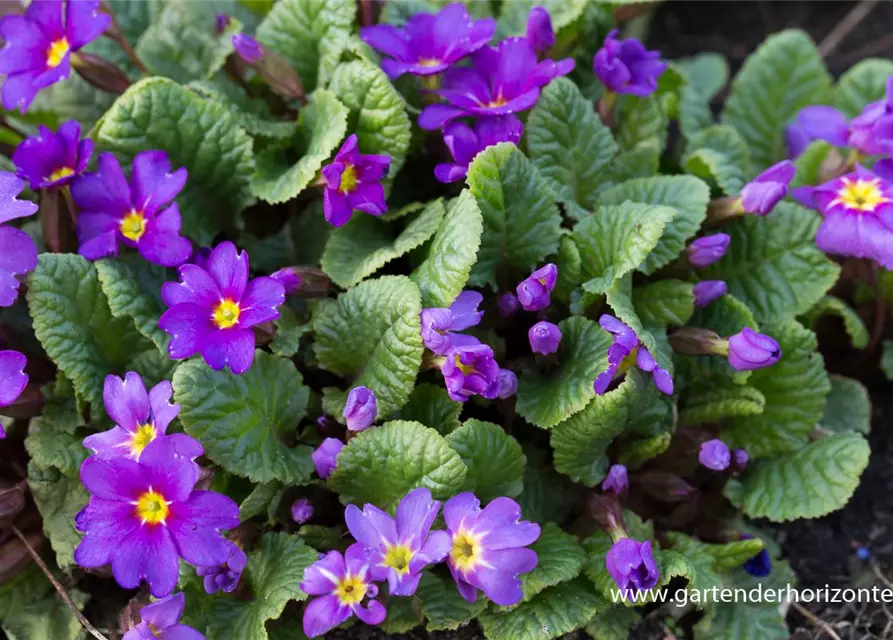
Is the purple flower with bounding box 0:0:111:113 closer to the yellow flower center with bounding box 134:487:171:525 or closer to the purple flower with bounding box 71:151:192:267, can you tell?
the purple flower with bounding box 71:151:192:267

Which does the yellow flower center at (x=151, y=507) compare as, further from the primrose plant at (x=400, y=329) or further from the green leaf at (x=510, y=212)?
the green leaf at (x=510, y=212)

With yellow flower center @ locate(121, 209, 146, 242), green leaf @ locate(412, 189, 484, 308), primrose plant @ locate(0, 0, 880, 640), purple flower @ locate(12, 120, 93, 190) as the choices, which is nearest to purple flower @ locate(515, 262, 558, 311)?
primrose plant @ locate(0, 0, 880, 640)

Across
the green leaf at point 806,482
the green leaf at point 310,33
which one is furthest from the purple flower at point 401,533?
the green leaf at point 310,33

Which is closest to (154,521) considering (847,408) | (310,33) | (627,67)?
(310,33)

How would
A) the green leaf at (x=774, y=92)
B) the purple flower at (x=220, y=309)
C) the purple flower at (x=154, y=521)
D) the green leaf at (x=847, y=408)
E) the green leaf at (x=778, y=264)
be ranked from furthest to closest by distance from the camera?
1. the green leaf at (x=774, y=92)
2. the green leaf at (x=847, y=408)
3. the green leaf at (x=778, y=264)
4. the purple flower at (x=220, y=309)
5. the purple flower at (x=154, y=521)

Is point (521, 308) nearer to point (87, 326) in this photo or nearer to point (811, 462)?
point (811, 462)

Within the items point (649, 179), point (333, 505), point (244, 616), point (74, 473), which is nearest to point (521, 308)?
point (649, 179)
